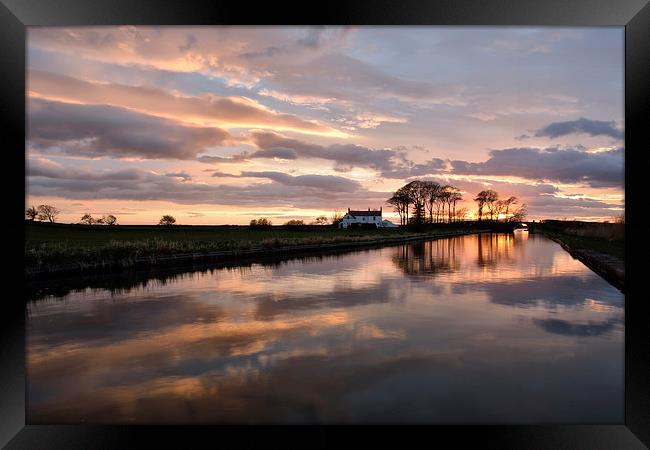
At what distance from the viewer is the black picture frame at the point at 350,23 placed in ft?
13.9

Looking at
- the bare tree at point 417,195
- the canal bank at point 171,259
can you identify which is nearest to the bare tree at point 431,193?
the bare tree at point 417,195

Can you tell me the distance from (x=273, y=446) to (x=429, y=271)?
1508 cm

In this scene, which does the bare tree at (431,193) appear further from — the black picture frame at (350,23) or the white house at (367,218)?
the black picture frame at (350,23)

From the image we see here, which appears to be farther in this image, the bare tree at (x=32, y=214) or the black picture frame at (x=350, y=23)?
the bare tree at (x=32, y=214)

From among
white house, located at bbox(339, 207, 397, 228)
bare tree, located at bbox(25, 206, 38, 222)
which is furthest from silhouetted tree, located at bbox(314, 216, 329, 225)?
bare tree, located at bbox(25, 206, 38, 222)

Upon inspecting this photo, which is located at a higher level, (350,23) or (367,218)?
(367,218)

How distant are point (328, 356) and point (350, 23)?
491 centimetres

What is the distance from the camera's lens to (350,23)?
4.80 meters

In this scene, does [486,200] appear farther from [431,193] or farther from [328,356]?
[328,356]

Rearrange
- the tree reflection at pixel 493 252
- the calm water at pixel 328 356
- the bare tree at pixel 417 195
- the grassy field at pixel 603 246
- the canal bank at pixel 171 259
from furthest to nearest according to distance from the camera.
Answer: the bare tree at pixel 417 195
the tree reflection at pixel 493 252
the grassy field at pixel 603 246
the canal bank at pixel 171 259
the calm water at pixel 328 356

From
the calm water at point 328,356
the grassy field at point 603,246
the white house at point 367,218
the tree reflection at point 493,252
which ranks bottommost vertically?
the calm water at point 328,356

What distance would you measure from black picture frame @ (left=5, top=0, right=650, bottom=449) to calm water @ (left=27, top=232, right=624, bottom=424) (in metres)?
0.60

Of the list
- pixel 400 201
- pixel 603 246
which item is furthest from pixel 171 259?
pixel 400 201

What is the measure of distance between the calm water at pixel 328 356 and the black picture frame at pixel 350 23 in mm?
602
